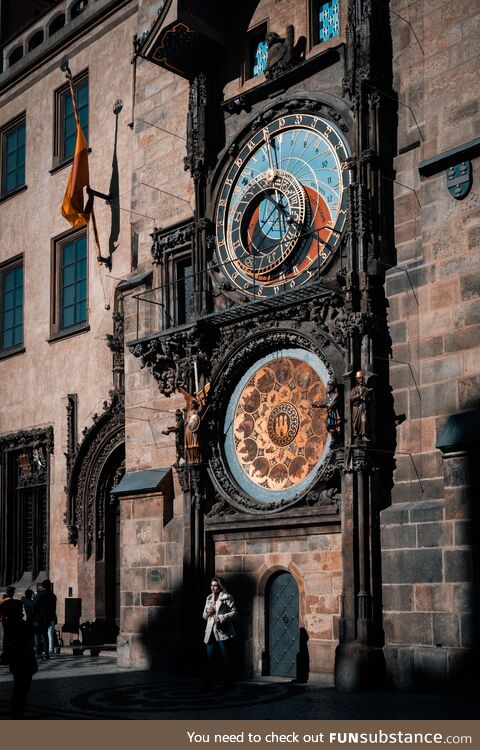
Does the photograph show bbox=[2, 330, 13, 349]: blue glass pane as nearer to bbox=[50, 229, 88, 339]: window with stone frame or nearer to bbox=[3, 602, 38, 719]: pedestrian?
bbox=[50, 229, 88, 339]: window with stone frame

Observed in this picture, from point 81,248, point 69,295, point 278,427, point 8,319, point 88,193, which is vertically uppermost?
point 88,193

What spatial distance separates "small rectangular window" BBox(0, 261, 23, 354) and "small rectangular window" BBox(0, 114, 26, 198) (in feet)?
6.10

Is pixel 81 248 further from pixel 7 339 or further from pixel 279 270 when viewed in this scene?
pixel 279 270

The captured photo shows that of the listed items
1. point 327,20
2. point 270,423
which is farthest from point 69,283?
point 327,20

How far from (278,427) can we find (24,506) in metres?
10.2

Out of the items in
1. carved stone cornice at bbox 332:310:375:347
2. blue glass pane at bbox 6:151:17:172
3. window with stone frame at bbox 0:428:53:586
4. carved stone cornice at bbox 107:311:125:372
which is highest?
blue glass pane at bbox 6:151:17:172

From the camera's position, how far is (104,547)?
21734 mm

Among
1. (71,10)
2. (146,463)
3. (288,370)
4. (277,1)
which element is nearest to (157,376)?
(146,463)

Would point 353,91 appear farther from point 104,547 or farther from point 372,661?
point 104,547

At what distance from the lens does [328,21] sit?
53.7ft

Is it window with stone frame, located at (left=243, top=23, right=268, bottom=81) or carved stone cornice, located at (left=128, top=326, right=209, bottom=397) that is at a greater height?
window with stone frame, located at (left=243, top=23, right=268, bottom=81)

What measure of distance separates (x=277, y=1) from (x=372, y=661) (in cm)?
969

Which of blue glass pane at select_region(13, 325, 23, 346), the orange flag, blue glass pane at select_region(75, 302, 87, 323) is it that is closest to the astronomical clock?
the orange flag

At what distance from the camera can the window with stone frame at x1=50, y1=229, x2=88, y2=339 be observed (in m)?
23.4
